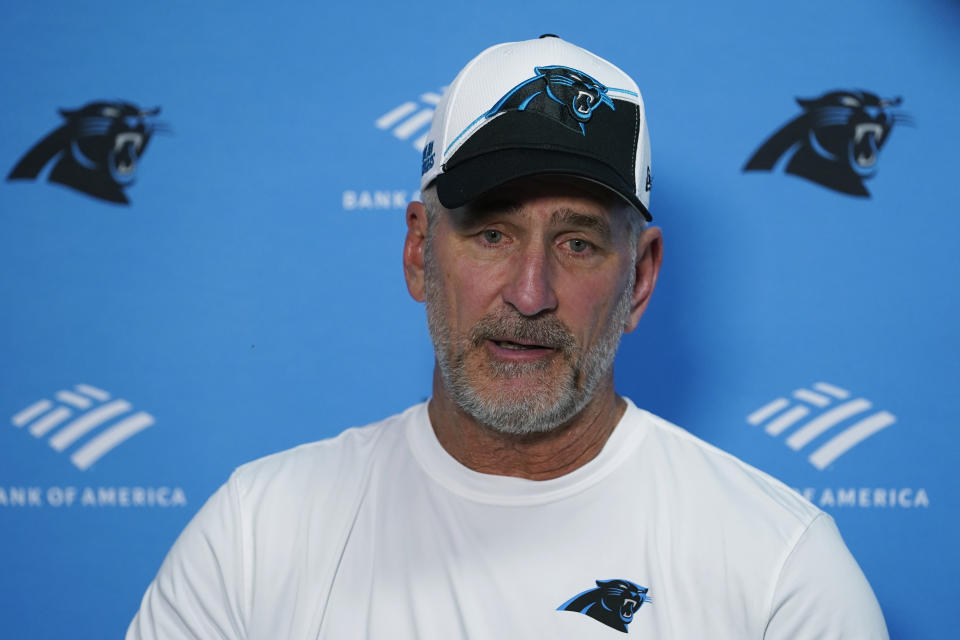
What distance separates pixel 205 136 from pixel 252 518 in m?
0.76

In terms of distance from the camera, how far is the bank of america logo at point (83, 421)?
1.54m

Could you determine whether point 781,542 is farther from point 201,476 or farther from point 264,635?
point 201,476

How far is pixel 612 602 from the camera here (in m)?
0.95

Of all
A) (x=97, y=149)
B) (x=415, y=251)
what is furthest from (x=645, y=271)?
(x=97, y=149)

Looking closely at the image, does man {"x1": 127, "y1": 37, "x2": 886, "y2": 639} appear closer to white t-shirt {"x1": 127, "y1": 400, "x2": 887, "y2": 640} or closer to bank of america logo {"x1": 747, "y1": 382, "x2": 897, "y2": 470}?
white t-shirt {"x1": 127, "y1": 400, "x2": 887, "y2": 640}

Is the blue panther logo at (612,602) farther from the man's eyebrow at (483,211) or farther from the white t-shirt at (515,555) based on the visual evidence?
the man's eyebrow at (483,211)

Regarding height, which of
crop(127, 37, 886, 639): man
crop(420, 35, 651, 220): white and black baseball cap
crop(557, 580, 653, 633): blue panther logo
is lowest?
crop(557, 580, 653, 633): blue panther logo

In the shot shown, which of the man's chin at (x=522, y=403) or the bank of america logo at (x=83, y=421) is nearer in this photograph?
the man's chin at (x=522, y=403)

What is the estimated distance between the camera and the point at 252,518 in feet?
3.43

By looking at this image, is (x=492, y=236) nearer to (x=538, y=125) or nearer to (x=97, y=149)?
(x=538, y=125)

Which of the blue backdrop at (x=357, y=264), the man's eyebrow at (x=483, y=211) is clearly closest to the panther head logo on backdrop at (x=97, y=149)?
the blue backdrop at (x=357, y=264)

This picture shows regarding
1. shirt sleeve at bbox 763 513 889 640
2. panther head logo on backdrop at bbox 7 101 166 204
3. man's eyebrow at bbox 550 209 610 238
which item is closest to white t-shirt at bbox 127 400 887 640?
shirt sleeve at bbox 763 513 889 640

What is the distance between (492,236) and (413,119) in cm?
58

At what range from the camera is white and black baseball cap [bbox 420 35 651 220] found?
0.95 metres
